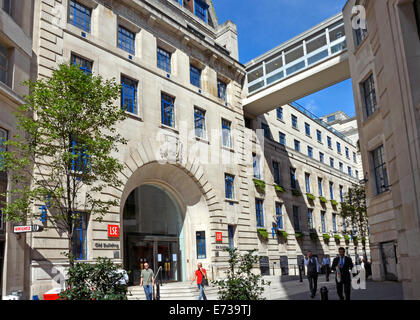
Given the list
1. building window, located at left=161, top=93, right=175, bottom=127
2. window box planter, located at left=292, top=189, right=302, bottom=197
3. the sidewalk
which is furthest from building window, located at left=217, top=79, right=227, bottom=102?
the sidewalk

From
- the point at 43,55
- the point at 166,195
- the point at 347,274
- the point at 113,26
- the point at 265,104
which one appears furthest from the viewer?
the point at 265,104

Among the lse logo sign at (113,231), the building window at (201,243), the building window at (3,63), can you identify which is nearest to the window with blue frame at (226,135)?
the building window at (201,243)

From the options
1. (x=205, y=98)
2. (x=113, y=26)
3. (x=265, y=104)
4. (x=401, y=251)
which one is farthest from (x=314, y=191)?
(x=401, y=251)

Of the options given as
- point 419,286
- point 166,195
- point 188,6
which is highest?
point 188,6

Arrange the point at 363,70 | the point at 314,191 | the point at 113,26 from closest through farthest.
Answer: the point at 363,70 < the point at 113,26 < the point at 314,191

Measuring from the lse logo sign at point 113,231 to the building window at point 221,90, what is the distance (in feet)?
49.3

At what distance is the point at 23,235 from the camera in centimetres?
1603

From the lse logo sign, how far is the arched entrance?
350 centimetres

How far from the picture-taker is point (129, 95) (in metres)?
23.2

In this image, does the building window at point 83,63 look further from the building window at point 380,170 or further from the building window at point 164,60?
the building window at point 380,170

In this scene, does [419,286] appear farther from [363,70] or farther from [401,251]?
[363,70]

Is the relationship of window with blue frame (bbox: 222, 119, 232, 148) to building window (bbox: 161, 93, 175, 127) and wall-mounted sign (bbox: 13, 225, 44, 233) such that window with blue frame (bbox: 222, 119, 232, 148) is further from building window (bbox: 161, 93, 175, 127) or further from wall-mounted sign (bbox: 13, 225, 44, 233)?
wall-mounted sign (bbox: 13, 225, 44, 233)

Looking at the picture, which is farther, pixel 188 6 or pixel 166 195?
pixel 188 6
